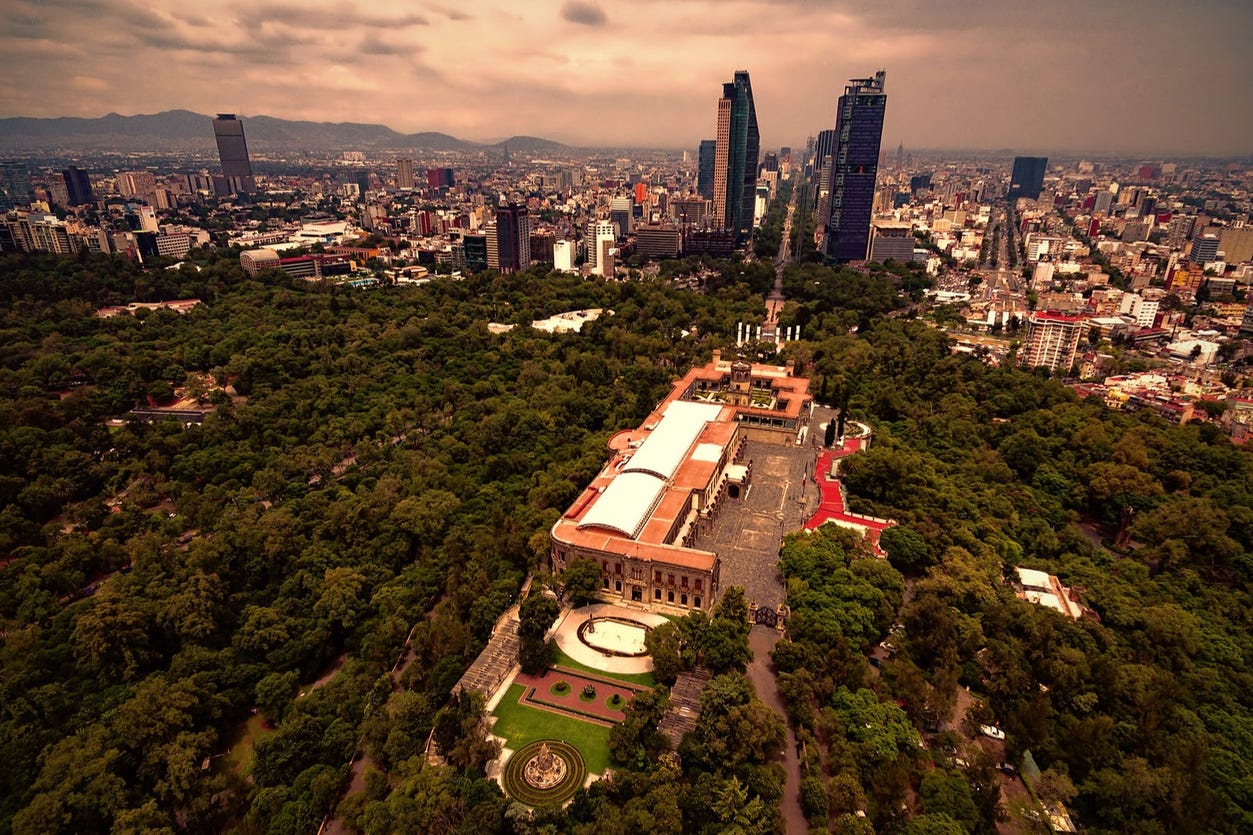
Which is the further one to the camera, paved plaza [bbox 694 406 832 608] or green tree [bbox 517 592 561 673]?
paved plaza [bbox 694 406 832 608]

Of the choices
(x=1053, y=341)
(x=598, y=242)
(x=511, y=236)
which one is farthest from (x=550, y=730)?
(x=598, y=242)

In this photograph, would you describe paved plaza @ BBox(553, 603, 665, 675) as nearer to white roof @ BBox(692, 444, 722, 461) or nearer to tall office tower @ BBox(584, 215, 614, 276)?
white roof @ BBox(692, 444, 722, 461)

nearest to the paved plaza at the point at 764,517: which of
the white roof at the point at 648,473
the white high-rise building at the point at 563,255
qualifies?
the white roof at the point at 648,473

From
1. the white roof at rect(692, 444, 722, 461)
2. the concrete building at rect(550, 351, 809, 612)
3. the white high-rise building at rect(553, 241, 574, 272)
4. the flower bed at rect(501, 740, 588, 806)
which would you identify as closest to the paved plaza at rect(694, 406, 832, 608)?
the concrete building at rect(550, 351, 809, 612)

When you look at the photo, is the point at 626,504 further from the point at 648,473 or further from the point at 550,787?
the point at 550,787

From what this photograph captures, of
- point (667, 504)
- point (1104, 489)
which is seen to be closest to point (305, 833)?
point (667, 504)

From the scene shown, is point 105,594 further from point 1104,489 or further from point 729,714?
point 1104,489
